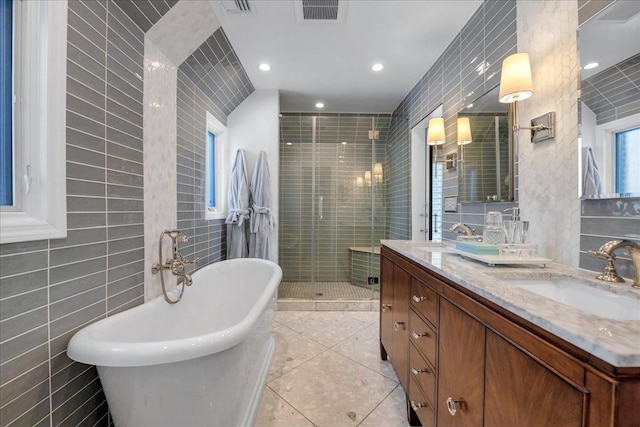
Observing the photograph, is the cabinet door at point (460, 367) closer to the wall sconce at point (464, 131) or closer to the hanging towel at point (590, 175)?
the hanging towel at point (590, 175)

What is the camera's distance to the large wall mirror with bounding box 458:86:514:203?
1.57 m

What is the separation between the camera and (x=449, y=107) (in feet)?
7.24

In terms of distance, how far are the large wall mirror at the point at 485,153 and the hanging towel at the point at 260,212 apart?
6.20ft

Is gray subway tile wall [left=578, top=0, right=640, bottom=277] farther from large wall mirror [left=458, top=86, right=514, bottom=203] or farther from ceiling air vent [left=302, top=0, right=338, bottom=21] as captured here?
ceiling air vent [left=302, top=0, right=338, bottom=21]

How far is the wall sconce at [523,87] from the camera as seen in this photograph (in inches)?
49.7

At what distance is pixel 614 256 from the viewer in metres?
0.89

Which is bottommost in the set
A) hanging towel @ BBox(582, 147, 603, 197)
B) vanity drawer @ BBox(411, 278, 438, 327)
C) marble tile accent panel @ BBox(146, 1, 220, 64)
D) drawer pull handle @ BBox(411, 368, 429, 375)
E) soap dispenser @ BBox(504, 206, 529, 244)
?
drawer pull handle @ BBox(411, 368, 429, 375)

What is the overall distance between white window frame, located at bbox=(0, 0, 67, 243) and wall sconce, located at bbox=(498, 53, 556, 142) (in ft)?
6.43

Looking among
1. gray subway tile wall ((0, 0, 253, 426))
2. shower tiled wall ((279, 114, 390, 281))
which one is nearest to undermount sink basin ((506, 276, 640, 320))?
gray subway tile wall ((0, 0, 253, 426))

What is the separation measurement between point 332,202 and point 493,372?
3048 mm

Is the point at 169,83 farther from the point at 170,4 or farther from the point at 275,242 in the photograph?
the point at 275,242

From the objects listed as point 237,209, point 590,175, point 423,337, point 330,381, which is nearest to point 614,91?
point 590,175

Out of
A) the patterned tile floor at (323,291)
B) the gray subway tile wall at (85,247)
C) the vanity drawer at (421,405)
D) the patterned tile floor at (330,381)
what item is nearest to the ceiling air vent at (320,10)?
the gray subway tile wall at (85,247)

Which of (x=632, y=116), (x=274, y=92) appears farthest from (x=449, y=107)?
(x=274, y=92)
